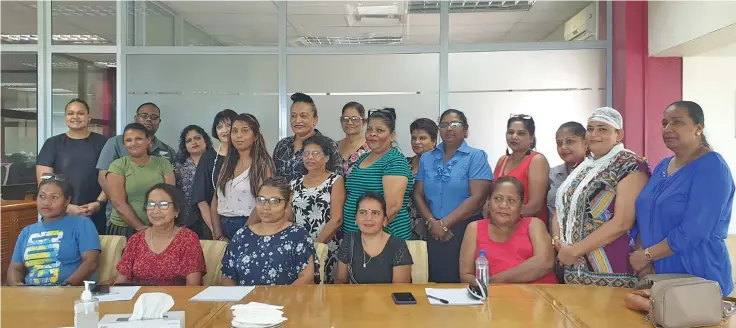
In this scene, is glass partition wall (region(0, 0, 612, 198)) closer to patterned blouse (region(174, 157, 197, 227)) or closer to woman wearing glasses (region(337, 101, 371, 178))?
patterned blouse (region(174, 157, 197, 227))

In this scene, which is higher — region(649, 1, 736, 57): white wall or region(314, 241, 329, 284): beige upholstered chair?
region(649, 1, 736, 57): white wall

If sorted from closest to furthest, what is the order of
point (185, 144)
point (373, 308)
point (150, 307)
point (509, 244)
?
point (150, 307)
point (373, 308)
point (509, 244)
point (185, 144)

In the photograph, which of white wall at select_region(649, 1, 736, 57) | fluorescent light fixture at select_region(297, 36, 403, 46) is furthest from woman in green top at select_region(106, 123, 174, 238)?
white wall at select_region(649, 1, 736, 57)

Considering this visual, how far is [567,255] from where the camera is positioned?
9.46 ft

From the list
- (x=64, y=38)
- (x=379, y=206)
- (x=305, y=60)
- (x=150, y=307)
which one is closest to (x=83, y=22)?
(x=64, y=38)

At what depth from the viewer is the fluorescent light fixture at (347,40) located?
573 cm

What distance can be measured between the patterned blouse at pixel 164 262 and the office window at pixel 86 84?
3170 mm

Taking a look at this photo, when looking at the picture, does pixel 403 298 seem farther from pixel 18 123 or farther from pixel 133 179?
pixel 18 123

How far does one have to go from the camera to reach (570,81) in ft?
18.3

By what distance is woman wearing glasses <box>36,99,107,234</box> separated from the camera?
14.4ft

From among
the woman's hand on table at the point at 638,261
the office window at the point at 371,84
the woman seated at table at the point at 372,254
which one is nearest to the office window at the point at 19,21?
the office window at the point at 371,84

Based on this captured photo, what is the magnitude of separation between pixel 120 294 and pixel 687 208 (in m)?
2.52

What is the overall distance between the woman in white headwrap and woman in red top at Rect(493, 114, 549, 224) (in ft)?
2.49

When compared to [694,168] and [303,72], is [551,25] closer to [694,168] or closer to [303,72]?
[303,72]
